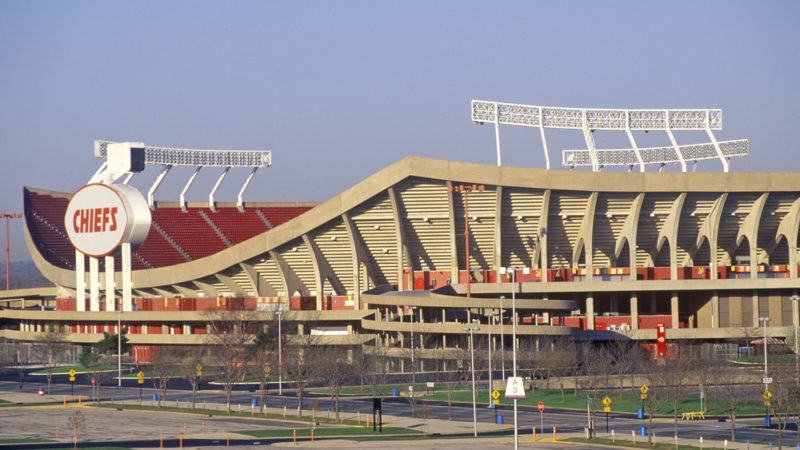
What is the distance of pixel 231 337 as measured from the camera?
9588 cm

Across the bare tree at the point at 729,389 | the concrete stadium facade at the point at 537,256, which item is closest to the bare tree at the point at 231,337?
the concrete stadium facade at the point at 537,256

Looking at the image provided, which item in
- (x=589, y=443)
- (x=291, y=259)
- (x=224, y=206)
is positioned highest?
(x=224, y=206)

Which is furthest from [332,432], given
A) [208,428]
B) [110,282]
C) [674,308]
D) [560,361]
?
[110,282]

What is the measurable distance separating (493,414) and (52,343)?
58087 mm

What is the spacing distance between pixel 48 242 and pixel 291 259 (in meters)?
46.0

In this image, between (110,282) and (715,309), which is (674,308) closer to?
(715,309)

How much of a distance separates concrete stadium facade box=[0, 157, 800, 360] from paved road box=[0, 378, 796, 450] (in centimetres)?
1928

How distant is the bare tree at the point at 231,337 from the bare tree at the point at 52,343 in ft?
51.7

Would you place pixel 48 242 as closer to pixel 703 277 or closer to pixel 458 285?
pixel 458 285

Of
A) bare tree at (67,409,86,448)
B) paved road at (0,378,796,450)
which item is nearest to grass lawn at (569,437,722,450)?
paved road at (0,378,796,450)

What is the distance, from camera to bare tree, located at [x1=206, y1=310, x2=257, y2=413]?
92.9m

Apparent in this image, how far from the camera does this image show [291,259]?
113m

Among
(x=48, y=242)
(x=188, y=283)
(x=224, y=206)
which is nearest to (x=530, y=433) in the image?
(x=188, y=283)

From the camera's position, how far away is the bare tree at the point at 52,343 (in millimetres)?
108438
